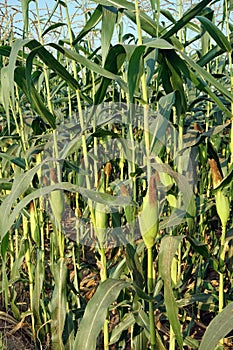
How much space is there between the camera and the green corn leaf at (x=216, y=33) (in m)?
1.28

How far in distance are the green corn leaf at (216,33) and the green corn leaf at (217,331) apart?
81 centimetres

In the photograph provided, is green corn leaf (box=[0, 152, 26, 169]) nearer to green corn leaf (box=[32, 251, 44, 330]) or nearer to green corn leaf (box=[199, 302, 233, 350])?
green corn leaf (box=[32, 251, 44, 330])

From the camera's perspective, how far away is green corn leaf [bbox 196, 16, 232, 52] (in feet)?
4.20

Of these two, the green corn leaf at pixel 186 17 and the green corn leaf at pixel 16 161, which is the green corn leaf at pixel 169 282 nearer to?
the green corn leaf at pixel 186 17

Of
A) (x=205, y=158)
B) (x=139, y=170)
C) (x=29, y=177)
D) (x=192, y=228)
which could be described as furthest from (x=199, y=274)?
(x=29, y=177)

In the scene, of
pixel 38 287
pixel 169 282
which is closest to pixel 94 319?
pixel 169 282

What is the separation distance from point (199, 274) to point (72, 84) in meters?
1.18

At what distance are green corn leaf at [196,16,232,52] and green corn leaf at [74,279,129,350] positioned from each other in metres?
0.83

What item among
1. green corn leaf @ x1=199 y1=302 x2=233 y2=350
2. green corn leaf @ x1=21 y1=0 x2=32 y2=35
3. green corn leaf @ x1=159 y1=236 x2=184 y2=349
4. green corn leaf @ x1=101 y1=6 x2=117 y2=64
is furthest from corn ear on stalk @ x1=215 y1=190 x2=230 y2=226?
green corn leaf @ x1=21 y1=0 x2=32 y2=35

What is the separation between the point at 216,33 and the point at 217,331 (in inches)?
34.4

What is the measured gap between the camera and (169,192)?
1462 mm

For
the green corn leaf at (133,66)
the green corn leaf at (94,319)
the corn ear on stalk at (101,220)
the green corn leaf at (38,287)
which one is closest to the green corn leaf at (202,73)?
the green corn leaf at (133,66)

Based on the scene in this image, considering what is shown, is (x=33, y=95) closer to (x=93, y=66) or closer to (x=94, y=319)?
(x=93, y=66)

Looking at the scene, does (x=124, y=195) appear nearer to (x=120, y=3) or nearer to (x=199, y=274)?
(x=120, y=3)
